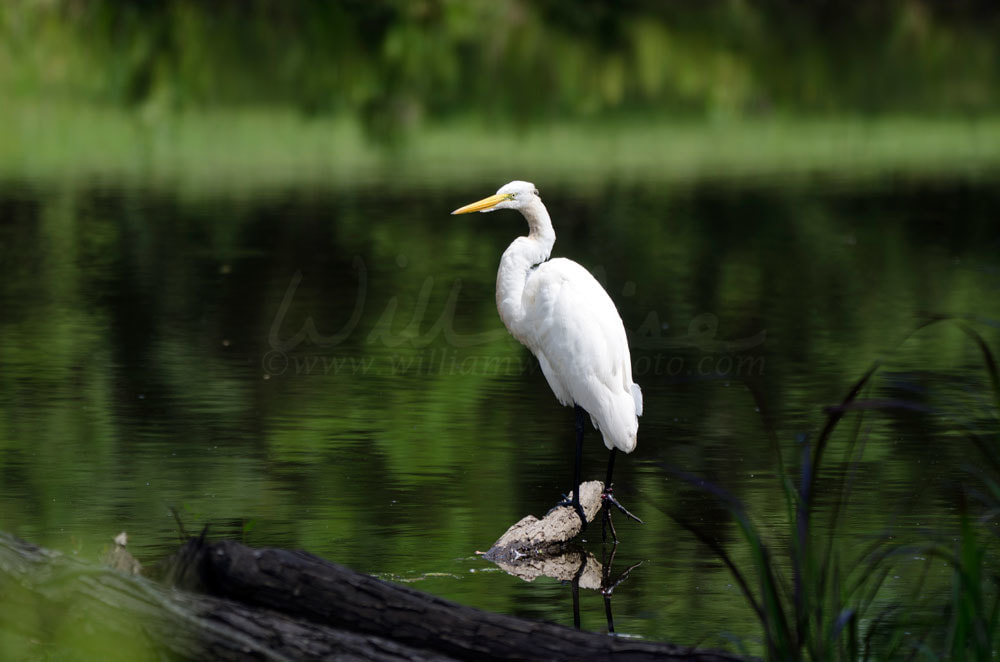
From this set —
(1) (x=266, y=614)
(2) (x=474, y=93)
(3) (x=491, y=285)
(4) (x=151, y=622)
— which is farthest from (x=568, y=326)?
(2) (x=474, y=93)

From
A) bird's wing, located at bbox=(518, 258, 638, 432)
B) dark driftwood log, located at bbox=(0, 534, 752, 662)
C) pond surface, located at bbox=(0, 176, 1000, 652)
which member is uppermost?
bird's wing, located at bbox=(518, 258, 638, 432)

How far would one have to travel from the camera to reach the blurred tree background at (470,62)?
25.9 metres

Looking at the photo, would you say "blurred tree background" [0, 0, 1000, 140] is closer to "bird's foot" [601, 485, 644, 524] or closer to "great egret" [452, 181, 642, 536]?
"great egret" [452, 181, 642, 536]

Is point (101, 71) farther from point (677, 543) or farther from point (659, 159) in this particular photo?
point (677, 543)

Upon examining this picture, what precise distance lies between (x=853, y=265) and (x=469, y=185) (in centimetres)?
667

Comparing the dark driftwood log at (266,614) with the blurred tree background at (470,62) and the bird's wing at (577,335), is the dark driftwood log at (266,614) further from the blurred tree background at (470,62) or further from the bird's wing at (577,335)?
the blurred tree background at (470,62)

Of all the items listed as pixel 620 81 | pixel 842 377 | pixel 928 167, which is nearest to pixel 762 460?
pixel 842 377

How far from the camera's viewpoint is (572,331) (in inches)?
251

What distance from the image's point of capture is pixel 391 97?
25.5 metres

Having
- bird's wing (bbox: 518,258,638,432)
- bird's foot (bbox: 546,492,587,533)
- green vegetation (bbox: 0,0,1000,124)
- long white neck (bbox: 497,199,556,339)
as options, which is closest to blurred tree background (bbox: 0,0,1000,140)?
green vegetation (bbox: 0,0,1000,124)

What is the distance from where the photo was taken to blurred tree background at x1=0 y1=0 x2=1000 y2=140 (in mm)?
25922

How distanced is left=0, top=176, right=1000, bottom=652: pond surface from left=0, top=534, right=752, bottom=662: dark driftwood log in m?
0.76

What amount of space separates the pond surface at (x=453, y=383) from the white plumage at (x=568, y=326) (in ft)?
0.95

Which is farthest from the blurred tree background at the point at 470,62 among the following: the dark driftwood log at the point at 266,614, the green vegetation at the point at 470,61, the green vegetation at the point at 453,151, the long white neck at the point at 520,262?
the dark driftwood log at the point at 266,614
